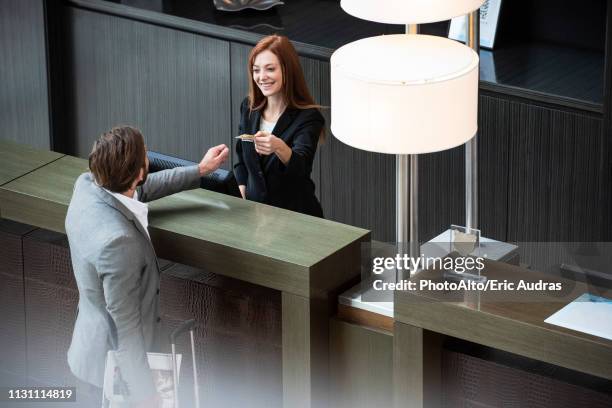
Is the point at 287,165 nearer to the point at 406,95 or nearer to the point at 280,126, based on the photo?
the point at 280,126

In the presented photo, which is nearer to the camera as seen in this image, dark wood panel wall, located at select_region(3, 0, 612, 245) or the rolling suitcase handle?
the rolling suitcase handle

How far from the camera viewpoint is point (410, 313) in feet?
11.2

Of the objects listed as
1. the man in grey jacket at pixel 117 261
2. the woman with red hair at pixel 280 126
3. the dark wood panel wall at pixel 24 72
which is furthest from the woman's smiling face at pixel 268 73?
the dark wood panel wall at pixel 24 72

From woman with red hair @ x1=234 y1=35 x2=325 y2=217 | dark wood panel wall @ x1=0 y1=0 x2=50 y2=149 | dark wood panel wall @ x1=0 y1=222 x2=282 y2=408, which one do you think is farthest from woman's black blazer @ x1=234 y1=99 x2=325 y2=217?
dark wood panel wall @ x1=0 y1=0 x2=50 y2=149

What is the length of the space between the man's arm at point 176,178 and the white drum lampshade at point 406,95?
22.4 inches

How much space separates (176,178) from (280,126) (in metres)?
0.66

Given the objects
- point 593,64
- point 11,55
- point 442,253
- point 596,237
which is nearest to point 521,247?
point 596,237

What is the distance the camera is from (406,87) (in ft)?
10.7

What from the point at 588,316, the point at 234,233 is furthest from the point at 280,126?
the point at 588,316

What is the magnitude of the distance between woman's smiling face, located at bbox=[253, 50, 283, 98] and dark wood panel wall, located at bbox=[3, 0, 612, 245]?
88cm

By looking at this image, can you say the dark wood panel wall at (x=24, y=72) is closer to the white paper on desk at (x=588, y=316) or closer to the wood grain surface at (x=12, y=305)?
→ the wood grain surface at (x=12, y=305)

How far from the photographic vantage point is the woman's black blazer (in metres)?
4.40

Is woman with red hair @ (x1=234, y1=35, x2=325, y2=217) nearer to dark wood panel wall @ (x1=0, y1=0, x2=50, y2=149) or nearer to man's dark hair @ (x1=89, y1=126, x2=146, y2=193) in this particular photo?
man's dark hair @ (x1=89, y1=126, x2=146, y2=193)

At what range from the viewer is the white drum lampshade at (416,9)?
10.9ft
